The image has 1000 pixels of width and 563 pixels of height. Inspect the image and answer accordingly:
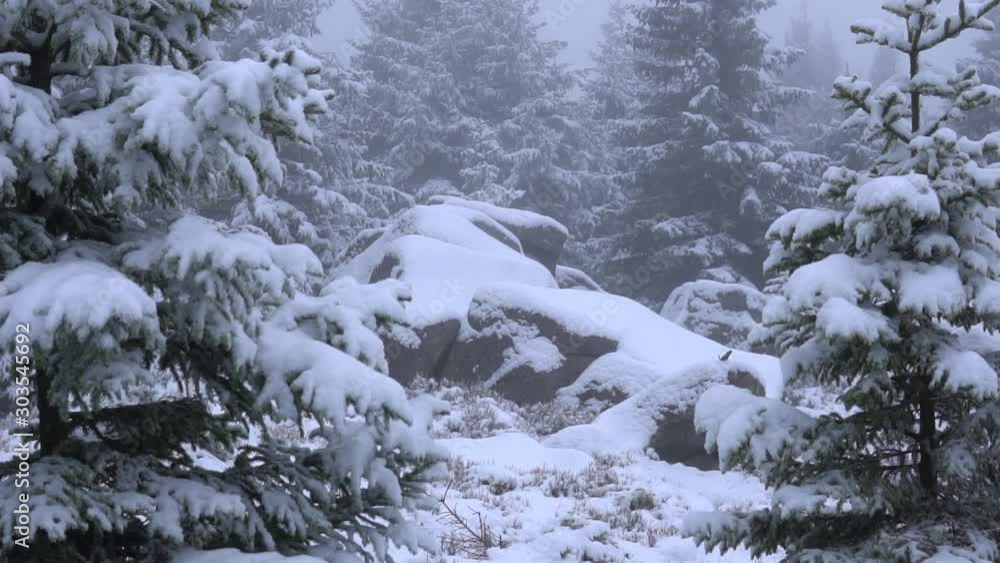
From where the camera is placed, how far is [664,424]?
12734 millimetres

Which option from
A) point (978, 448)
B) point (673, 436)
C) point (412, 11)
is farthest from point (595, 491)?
point (412, 11)

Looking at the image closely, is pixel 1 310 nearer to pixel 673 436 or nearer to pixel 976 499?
pixel 976 499

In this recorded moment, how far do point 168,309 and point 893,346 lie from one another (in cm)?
366

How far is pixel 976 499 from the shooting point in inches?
183

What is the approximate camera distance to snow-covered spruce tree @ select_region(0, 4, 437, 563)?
3176 millimetres

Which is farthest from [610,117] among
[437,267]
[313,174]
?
[437,267]

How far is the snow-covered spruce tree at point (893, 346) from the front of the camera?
4348mm

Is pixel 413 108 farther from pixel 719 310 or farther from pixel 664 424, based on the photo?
pixel 664 424

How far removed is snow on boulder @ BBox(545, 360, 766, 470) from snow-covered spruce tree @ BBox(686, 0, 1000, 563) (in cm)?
756

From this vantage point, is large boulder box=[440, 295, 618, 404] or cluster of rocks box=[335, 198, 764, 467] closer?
cluster of rocks box=[335, 198, 764, 467]

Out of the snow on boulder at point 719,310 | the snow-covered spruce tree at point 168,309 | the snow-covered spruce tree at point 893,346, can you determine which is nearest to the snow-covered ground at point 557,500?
the snow-covered spruce tree at point 893,346

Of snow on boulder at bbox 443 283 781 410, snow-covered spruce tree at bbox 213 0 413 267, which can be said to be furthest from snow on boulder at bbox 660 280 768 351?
snow-covered spruce tree at bbox 213 0 413 267

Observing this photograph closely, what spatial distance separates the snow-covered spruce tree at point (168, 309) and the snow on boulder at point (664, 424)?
29.1 feet

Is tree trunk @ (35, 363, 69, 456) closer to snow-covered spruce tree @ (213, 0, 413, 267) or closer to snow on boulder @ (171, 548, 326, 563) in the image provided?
snow on boulder @ (171, 548, 326, 563)
